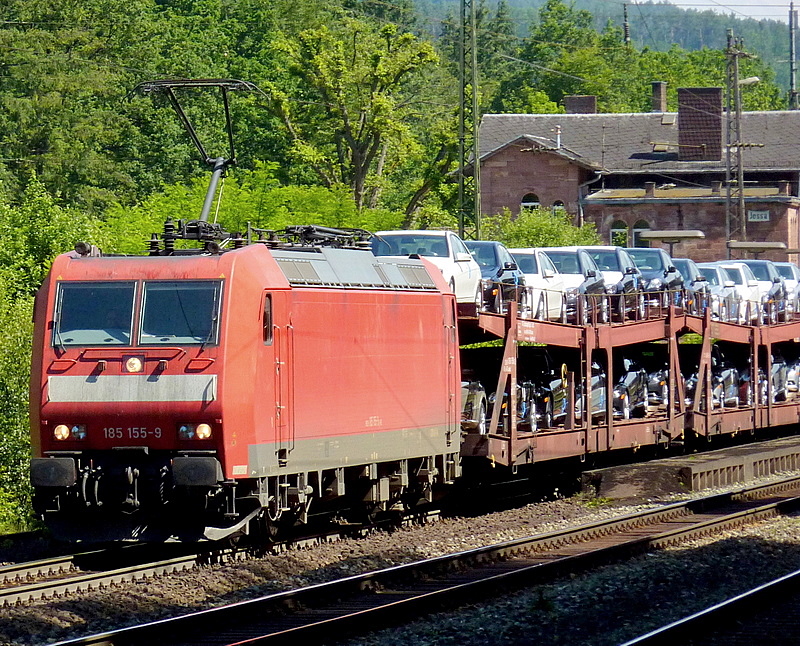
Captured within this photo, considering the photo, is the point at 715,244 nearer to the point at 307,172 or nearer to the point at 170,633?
the point at 307,172

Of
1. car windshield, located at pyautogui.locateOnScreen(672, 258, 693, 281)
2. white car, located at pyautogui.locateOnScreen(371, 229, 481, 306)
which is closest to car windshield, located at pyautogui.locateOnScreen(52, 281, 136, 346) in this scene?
white car, located at pyautogui.locateOnScreen(371, 229, 481, 306)

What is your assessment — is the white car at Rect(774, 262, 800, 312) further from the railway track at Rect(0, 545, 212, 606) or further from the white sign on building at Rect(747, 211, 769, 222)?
the white sign on building at Rect(747, 211, 769, 222)

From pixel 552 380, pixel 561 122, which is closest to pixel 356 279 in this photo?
pixel 552 380

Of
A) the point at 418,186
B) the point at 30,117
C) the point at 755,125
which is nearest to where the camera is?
the point at 30,117

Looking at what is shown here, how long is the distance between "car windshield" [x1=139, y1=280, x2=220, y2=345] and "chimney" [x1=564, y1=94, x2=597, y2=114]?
2428 inches

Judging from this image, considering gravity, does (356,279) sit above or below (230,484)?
above

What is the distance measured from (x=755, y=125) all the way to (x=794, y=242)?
8735 millimetres

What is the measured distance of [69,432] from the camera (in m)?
14.3

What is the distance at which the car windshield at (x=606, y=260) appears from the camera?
27875mm

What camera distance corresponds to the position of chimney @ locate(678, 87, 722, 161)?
213ft

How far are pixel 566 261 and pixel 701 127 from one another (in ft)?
135

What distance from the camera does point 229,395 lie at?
1396cm

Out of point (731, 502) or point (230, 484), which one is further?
point (731, 502)

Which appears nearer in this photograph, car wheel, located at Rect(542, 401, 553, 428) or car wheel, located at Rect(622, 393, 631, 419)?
car wheel, located at Rect(542, 401, 553, 428)
